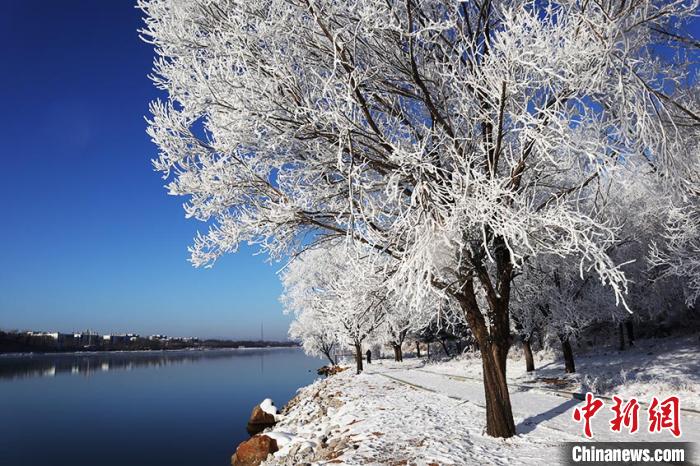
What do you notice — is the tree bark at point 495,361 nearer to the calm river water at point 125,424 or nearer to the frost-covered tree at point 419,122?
the frost-covered tree at point 419,122

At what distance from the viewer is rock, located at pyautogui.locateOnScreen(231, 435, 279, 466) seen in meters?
11.8

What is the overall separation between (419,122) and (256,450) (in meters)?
9.67

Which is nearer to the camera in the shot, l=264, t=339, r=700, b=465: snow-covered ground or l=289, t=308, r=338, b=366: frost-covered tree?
l=264, t=339, r=700, b=465: snow-covered ground

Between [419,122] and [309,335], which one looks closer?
[419,122]

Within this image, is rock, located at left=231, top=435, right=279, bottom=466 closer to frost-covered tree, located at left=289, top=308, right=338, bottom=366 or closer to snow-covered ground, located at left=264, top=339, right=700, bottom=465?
snow-covered ground, located at left=264, top=339, right=700, bottom=465

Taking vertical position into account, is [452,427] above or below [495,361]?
below

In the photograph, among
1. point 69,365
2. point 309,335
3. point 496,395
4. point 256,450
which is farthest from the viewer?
point 69,365

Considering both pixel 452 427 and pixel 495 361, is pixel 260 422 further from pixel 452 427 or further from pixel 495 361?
pixel 495 361

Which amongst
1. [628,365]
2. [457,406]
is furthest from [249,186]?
[628,365]

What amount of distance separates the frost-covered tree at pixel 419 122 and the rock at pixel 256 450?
259 inches

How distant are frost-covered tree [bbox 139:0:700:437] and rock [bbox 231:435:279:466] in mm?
6591

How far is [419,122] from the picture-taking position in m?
7.89

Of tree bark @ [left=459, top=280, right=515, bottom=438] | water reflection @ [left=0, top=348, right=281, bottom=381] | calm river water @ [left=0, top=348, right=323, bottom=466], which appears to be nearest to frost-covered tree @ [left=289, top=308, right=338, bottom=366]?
calm river water @ [left=0, top=348, right=323, bottom=466]

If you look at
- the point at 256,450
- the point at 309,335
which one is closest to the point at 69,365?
the point at 309,335
